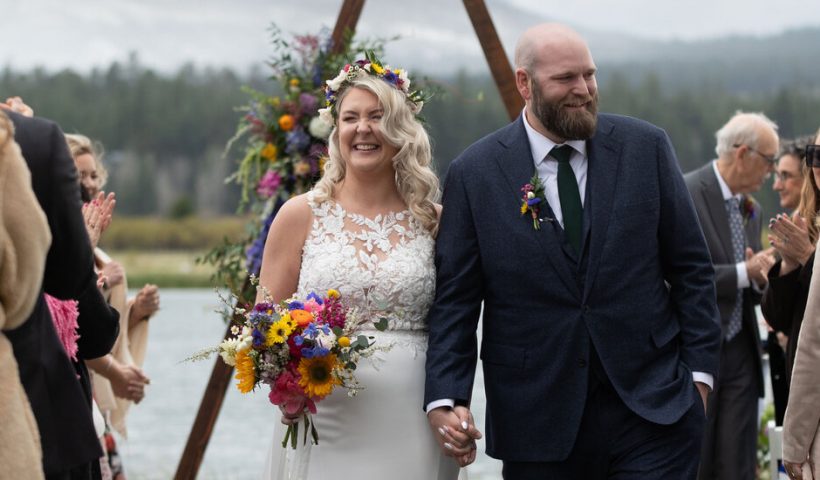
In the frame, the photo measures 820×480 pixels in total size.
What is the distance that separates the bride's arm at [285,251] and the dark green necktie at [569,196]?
108 cm

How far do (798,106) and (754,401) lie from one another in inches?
640

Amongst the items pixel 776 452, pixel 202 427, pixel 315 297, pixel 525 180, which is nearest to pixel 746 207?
pixel 776 452

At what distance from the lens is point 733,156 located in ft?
24.1

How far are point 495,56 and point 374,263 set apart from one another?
1867 millimetres

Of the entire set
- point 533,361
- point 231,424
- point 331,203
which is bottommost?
point 231,424

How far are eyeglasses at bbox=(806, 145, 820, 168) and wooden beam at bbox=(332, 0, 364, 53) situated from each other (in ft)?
9.70

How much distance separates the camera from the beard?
4.75 metres

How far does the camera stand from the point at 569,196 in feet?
15.7

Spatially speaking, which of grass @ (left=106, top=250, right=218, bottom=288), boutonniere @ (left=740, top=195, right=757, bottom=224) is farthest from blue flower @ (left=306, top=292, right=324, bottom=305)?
grass @ (left=106, top=250, right=218, bottom=288)

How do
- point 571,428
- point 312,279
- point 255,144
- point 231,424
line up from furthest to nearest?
point 231,424 → point 255,144 → point 312,279 → point 571,428

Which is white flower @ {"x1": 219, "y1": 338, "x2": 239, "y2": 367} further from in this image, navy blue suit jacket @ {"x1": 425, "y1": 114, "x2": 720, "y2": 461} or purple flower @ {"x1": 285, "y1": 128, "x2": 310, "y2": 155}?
purple flower @ {"x1": 285, "y1": 128, "x2": 310, "y2": 155}

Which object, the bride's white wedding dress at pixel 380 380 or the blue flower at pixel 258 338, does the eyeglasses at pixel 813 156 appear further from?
the blue flower at pixel 258 338

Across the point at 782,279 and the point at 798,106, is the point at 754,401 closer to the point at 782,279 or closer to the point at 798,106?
the point at 782,279

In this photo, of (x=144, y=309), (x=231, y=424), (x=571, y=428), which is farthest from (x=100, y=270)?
(x=231, y=424)
